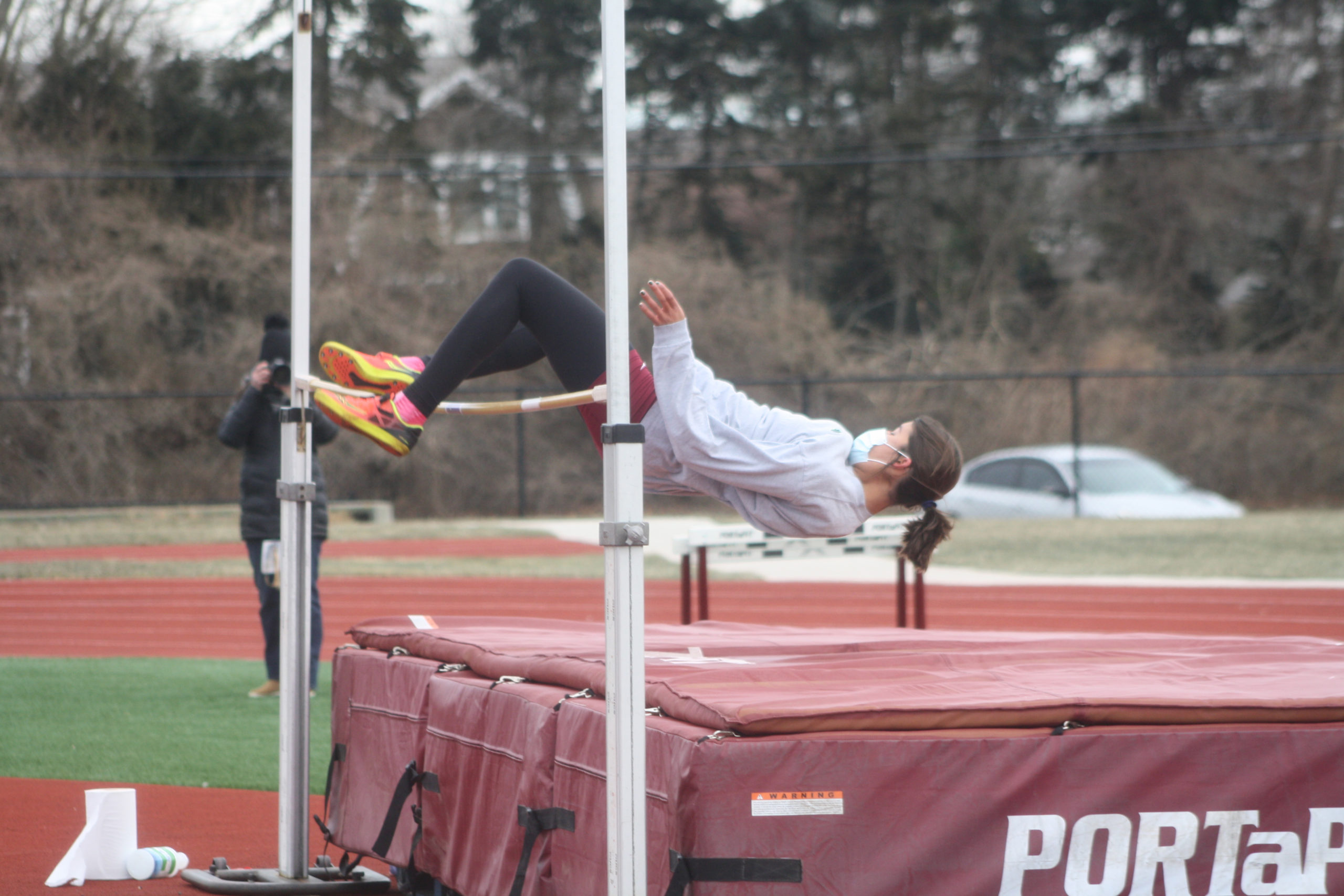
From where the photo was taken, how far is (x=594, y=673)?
2.83 m

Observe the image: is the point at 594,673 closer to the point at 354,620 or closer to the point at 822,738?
the point at 822,738

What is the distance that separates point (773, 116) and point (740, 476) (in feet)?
72.7

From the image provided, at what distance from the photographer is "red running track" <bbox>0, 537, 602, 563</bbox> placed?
13.0m

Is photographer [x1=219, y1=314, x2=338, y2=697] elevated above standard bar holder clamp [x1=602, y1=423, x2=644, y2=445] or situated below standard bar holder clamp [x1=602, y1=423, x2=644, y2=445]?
below

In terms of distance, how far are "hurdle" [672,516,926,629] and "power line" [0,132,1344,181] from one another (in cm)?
1051

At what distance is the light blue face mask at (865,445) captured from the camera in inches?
131

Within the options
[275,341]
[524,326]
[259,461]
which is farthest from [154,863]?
[259,461]

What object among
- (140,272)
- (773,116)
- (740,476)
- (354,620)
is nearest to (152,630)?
(354,620)

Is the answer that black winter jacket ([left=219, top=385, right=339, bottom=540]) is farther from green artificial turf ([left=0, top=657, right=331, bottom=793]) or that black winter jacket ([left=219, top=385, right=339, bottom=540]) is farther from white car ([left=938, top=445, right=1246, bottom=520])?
white car ([left=938, top=445, right=1246, bottom=520])

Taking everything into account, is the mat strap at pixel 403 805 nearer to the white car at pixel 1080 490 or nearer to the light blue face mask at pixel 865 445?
the light blue face mask at pixel 865 445

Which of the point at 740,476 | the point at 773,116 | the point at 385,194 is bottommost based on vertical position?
the point at 740,476

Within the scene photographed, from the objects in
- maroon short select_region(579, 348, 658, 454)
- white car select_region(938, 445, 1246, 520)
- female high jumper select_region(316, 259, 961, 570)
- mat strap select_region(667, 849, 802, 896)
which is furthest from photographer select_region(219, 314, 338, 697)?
white car select_region(938, 445, 1246, 520)

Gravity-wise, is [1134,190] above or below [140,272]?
above

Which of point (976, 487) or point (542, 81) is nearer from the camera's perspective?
point (976, 487)
